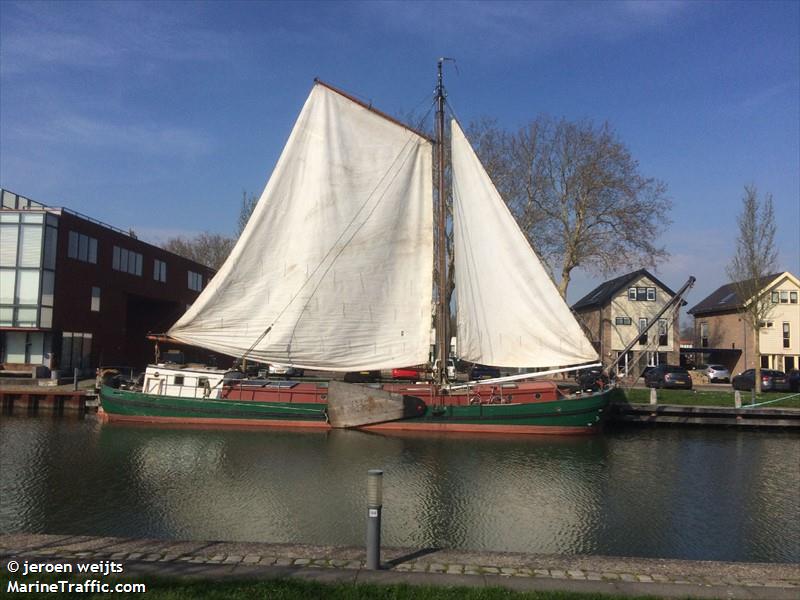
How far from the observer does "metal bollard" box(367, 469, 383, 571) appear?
669 cm

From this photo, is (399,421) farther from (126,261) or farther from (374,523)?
(126,261)

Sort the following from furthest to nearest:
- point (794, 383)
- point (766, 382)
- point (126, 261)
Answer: point (126, 261), point (794, 383), point (766, 382)

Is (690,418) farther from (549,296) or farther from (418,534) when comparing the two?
(418,534)

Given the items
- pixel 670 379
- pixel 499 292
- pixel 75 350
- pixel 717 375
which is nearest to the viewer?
pixel 499 292

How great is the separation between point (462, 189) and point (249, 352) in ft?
32.4

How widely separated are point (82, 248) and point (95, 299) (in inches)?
126

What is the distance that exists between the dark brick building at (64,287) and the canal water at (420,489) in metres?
12.9

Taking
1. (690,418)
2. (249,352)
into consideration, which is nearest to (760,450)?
(690,418)

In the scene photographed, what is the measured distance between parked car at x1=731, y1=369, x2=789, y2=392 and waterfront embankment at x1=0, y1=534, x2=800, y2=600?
106 feet

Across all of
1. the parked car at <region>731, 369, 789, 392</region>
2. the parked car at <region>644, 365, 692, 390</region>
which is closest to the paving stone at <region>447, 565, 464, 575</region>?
the parked car at <region>644, 365, 692, 390</region>

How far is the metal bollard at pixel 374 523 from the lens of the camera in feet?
21.9

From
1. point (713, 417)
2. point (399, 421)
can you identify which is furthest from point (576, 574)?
point (713, 417)

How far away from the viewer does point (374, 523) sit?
22.2 ft

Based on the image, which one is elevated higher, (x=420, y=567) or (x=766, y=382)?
(x=766, y=382)
